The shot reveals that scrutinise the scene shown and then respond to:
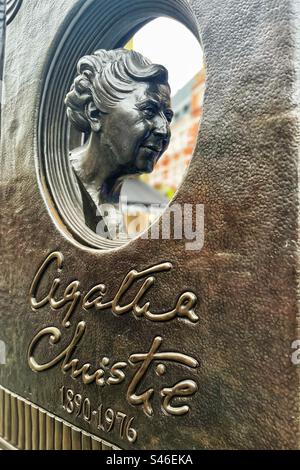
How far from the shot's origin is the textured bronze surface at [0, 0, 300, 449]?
1226 millimetres

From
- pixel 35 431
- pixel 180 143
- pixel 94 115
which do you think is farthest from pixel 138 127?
pixel 180 143

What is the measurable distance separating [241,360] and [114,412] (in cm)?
65

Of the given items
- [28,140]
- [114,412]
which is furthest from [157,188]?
[114,412]

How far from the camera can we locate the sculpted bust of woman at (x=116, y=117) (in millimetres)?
1983

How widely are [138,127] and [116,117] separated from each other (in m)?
0.13

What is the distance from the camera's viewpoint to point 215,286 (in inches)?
54.4

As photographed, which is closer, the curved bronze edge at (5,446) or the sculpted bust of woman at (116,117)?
the sculpted bust of woman at (116,117)

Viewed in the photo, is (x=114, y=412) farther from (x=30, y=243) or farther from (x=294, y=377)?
(x=30, y=243)

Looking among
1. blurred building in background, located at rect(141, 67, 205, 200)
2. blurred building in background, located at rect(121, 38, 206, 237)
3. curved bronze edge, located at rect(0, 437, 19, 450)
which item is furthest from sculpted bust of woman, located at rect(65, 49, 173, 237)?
blurred building in background, located at rect(141, 67, 205, 200)

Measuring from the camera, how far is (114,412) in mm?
1693

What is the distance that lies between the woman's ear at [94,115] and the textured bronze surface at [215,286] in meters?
0.46
